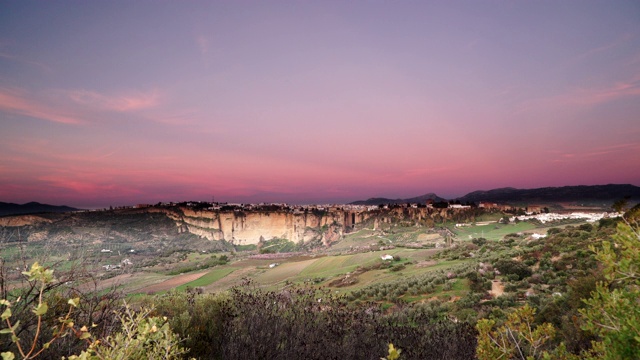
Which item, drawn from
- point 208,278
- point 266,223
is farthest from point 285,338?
point 266,223

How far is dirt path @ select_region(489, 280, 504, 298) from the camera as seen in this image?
1913cm

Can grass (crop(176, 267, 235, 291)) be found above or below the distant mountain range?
below

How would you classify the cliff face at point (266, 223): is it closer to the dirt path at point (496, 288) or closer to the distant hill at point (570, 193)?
the distant hill at point (570, 193)

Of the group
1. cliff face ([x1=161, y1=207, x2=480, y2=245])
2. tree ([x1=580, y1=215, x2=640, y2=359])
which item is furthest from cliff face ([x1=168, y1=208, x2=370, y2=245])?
tree ([x1=580, y1=215, x2=640, y2=359])

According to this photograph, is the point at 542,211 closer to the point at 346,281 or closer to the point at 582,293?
the point at 346,281

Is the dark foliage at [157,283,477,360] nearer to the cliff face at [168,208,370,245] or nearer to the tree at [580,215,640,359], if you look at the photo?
the tree at [580,215,640,359]

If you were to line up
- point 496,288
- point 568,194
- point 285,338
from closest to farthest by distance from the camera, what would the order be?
point 285,338 → point 496,288 → point 568,194

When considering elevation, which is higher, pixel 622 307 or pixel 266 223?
pixel 622 307

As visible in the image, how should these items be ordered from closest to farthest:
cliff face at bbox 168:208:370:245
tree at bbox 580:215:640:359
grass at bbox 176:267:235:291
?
tree at bbox 580:215:640:359 < grass at bbox 176:267:235:291 < cliff face at bbox 168:208:370:245

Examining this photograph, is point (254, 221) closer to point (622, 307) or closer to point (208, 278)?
point (208, 278)

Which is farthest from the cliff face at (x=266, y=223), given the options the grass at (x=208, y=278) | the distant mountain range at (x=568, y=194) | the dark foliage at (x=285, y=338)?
the dark foliage at (x=285, y=338)

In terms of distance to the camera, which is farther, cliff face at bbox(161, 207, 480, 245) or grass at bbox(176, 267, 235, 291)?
cliff face at bbox(161, 207, 480, 245)

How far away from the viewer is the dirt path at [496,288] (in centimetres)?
1913

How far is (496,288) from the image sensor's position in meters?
20.3
